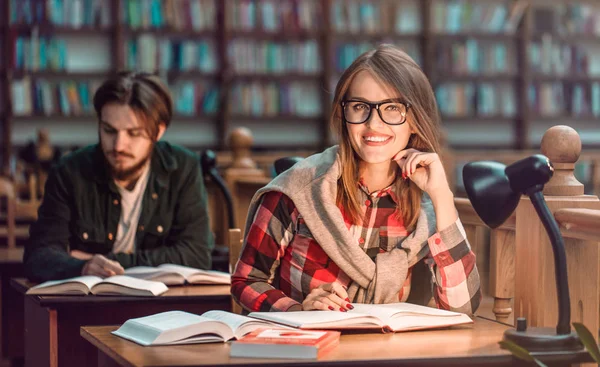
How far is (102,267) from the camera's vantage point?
102 inches

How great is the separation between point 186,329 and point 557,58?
22.7 ft

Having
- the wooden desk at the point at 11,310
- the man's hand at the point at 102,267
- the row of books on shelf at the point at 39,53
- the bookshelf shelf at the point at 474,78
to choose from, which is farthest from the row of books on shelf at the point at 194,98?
the man's hand at the point at 102,267

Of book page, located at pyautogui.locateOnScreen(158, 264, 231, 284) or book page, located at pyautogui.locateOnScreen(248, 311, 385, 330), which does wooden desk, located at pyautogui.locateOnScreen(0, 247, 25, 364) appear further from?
book page, located at pyautogui.locateOnScreen(248, 311, 385, 330)

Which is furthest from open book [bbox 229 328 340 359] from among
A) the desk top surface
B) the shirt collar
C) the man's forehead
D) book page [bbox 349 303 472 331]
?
the man's forehead

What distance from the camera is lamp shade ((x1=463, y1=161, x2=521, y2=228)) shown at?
1.60 meters

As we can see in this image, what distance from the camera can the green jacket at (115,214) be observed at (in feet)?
9.27

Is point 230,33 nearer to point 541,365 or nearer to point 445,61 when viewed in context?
point 445,61

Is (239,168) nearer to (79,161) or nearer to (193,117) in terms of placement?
(79,161)

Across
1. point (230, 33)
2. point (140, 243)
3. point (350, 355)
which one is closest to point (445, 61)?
point (230, 33)

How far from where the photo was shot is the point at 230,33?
7.54 metres

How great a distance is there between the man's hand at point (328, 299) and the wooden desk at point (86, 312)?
0.49 metres

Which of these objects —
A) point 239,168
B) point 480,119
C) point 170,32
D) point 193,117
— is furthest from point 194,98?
point 239,168

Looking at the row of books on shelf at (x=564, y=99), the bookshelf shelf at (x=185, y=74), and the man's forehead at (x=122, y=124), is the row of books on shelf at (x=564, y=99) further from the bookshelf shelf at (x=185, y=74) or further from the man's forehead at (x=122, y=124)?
the man's forehead at (x=122, y=124)

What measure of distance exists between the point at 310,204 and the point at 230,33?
5.67m
